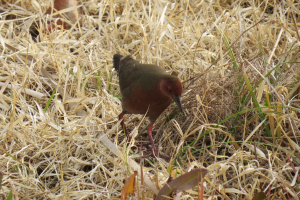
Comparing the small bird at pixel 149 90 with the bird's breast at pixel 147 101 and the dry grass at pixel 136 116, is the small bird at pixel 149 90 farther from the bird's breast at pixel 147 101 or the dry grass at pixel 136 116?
the dry grass at pixel 136 116

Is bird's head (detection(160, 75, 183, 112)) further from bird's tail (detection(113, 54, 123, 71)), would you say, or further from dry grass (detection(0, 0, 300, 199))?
bird's tail (detection(113, 54, 123, 71))

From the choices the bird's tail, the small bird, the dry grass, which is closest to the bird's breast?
the small bird

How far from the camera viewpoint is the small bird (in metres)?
2.47

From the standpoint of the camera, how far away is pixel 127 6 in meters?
3.90

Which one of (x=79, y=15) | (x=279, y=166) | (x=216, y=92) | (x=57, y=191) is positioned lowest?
(x=57, y=191)

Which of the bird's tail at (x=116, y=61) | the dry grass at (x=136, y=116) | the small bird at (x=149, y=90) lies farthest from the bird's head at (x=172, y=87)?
the bird's tail at (x=116, y=61)

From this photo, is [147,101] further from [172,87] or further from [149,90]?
[172,87]

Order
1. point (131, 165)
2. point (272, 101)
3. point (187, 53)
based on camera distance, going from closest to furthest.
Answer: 1. point (131, 165)
2. point (272, 101)
3. point (187, 53)

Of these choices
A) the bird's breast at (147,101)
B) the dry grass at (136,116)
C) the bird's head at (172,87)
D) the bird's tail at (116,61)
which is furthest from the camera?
the bird's tail at (116,61)

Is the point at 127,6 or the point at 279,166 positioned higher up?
the point at 127,6

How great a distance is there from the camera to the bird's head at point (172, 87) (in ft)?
7.96

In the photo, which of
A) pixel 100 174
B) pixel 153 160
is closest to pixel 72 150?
pixel 100 174

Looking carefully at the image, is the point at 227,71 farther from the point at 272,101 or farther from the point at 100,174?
the point at 100,174

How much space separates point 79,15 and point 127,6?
1.98 feet
